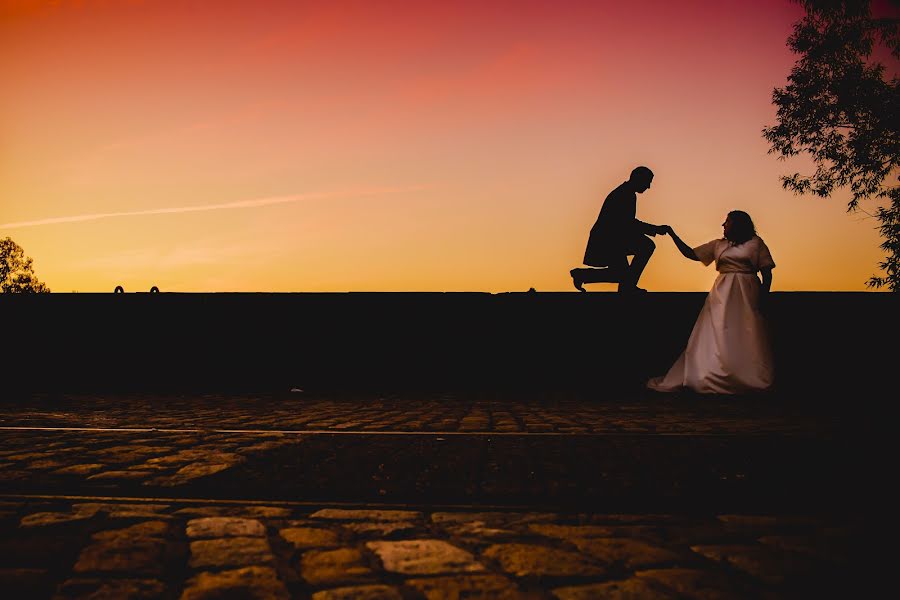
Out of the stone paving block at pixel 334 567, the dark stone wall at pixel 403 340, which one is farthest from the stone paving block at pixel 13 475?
the dark stone wall at pixel 403 340

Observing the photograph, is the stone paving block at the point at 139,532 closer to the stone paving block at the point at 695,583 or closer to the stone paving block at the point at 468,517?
the stone paving block at the point at 468,517

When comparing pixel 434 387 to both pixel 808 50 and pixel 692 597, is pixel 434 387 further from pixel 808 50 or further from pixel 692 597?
pixel 808 50

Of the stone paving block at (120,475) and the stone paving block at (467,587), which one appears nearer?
the stone paving block at (467,587)

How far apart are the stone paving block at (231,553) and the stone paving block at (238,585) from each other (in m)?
0.07

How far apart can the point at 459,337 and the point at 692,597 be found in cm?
873

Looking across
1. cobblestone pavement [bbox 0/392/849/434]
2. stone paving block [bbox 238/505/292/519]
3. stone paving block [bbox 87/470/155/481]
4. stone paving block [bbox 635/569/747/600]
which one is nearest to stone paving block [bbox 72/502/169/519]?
stone paving block [bbox 238/505/292/519]

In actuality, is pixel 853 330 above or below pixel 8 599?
above

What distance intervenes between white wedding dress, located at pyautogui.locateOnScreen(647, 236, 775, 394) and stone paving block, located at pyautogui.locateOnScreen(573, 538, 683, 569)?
22.3ft

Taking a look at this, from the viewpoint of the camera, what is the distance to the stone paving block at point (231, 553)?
88.8 inches

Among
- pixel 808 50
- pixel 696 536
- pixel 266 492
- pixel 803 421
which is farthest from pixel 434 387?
pixel 808 50

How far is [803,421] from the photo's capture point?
5973 millimetres

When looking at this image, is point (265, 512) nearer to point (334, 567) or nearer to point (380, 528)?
point (380, 528)

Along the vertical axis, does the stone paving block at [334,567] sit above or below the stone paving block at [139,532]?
above

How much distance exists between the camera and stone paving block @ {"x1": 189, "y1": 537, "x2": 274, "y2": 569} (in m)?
2.26
